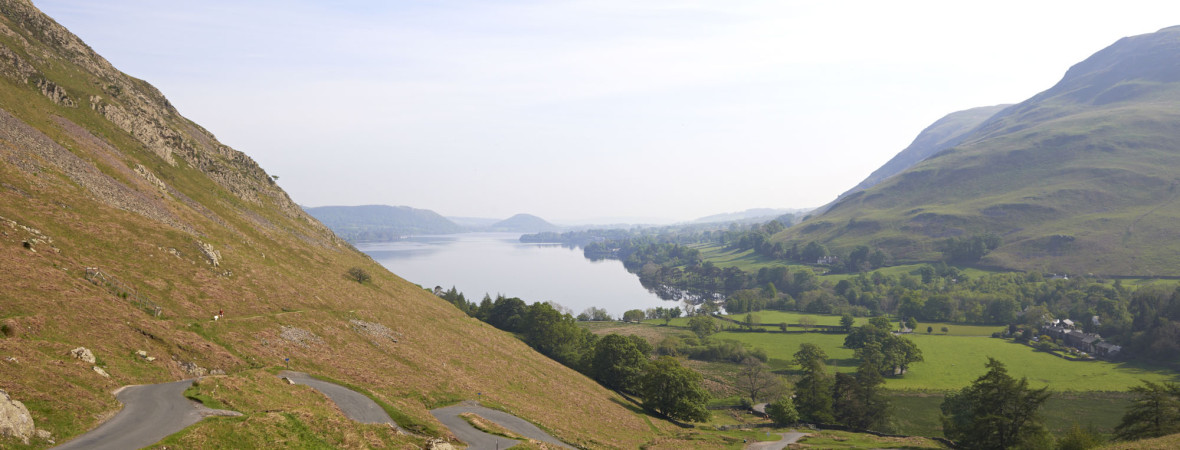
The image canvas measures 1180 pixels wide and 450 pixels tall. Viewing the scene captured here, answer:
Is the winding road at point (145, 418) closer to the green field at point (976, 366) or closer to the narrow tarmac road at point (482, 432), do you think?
the narrow tarmac road at point (482, 432)

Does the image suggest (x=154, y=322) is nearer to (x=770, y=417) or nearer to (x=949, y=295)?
(x=770, y=417)

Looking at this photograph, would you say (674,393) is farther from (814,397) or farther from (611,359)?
(814,397)

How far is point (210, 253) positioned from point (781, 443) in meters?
69.7

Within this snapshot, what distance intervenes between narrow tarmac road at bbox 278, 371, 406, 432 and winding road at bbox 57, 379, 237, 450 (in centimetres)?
862

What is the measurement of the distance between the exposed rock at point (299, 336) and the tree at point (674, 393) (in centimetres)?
4495

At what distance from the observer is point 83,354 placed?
1194 inches

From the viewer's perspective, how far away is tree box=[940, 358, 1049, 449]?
198 feet

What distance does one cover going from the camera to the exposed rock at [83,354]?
29.9m

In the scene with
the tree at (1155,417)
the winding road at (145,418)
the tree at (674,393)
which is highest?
the winding road at (145,418)

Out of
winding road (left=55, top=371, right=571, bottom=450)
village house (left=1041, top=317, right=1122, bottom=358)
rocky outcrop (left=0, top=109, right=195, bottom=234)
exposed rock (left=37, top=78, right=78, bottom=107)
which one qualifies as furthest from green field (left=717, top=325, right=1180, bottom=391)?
exposed rock (left=37, top=78, right=78, bottom=107)

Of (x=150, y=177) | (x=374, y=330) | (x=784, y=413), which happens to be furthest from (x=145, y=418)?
(x=784, y=413)

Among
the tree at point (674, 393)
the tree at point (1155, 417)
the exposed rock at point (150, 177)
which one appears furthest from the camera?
the tree at point (674, 393)

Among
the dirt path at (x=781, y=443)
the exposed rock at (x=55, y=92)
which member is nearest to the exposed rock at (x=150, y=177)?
the exposed rock at (x=55, y=92)

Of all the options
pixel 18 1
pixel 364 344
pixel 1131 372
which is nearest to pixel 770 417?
pixel 364 344
